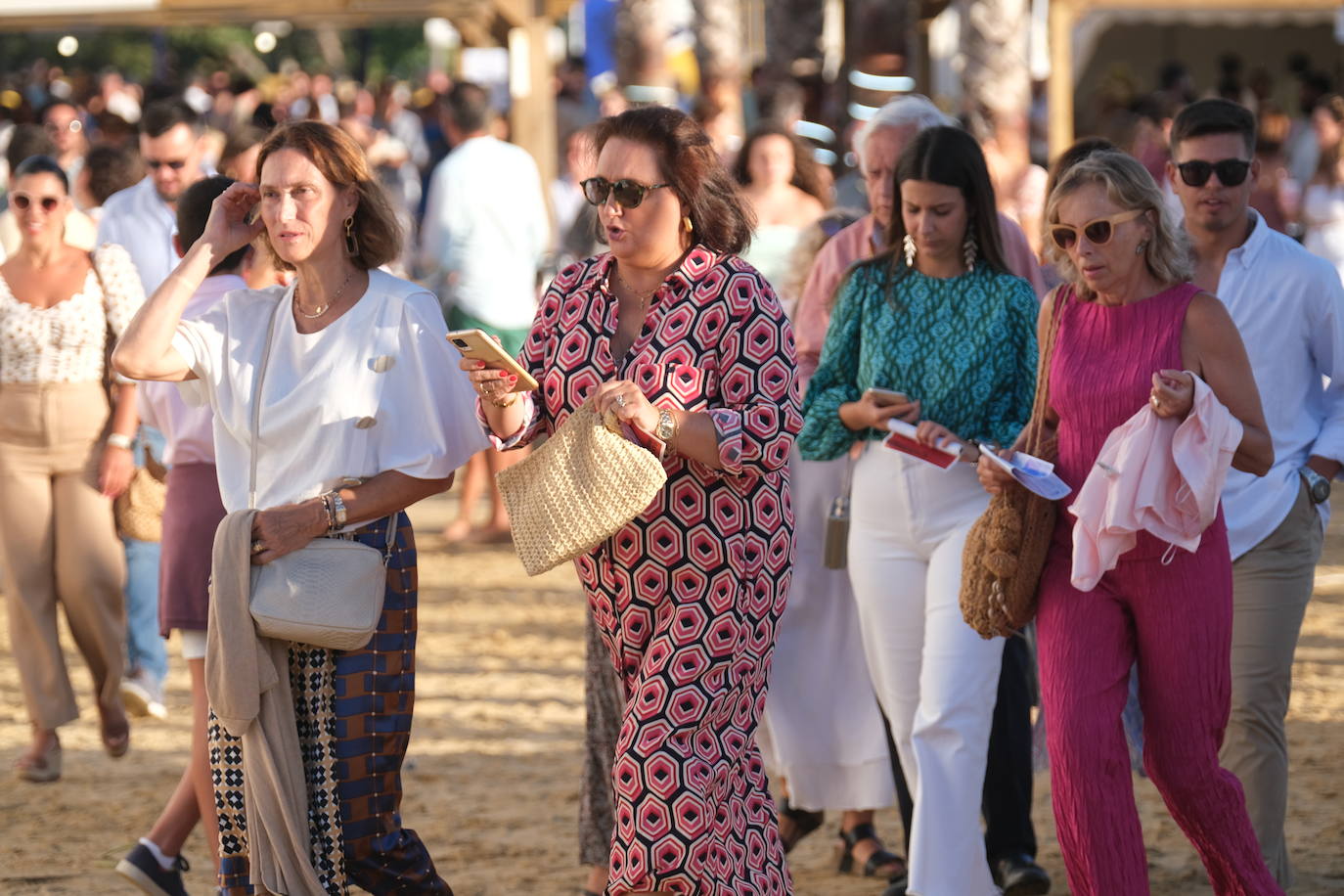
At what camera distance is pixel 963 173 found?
5.25 metres

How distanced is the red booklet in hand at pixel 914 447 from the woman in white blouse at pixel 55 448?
3256 mm

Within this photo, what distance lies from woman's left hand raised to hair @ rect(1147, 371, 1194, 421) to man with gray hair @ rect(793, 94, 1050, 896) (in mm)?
1264

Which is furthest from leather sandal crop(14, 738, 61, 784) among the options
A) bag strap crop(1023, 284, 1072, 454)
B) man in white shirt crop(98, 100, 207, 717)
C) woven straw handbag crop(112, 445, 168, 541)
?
bag strap crop(1023, 284, 1072, 454)

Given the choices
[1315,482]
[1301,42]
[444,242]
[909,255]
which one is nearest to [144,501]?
[909,255]

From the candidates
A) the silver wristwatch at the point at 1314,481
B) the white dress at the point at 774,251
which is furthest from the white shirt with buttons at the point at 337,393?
the white dress at the point at 774,251

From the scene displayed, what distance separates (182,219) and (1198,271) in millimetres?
2806

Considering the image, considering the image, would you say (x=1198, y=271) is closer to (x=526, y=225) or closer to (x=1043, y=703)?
(x=1043, y=703)

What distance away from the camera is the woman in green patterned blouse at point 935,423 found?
505 cm

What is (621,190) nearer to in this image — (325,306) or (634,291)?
(634,291)

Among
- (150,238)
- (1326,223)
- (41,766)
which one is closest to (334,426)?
(41,766)

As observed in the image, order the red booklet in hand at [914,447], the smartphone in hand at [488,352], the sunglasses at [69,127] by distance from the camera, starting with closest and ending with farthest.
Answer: the smartphone in hand at [488,352] → the red booklet in hand at [914,447] → the sunglasses at [69,127]

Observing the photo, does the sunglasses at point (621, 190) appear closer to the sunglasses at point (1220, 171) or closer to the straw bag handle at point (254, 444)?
the straw bag handle at point (254, 444)

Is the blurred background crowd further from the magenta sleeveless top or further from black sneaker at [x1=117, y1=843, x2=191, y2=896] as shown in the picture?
the magenta sleeveless top

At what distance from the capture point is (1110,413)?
4359 mm
